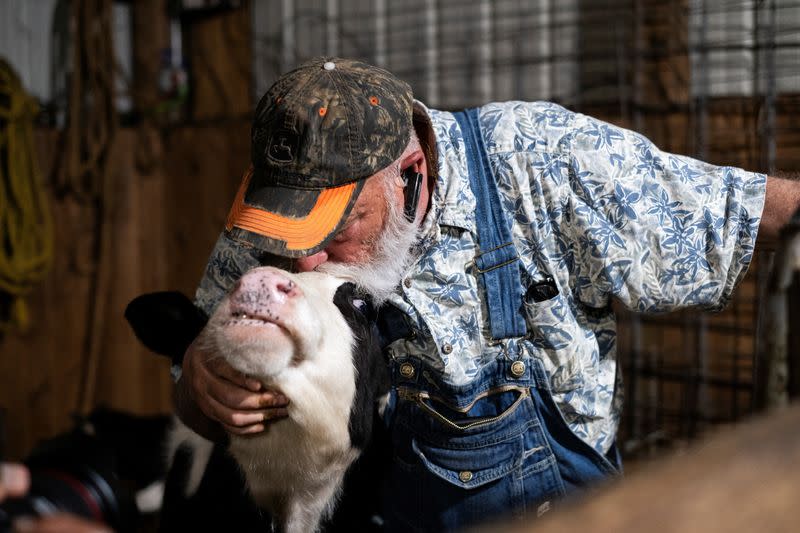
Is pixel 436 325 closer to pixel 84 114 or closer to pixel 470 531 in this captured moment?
pixel 470 531

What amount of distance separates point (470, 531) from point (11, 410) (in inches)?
130

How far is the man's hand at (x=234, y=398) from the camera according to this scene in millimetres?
1031

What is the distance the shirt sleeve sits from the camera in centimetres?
129

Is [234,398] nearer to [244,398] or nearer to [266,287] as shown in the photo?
[244,398]

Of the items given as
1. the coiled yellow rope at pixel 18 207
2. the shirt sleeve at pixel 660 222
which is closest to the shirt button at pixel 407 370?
the shirt sleeve at pixel 660 222

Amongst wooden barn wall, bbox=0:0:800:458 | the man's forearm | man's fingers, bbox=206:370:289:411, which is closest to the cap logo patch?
man's fingers, bbox=206:370:289:411

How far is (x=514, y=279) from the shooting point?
134 cm

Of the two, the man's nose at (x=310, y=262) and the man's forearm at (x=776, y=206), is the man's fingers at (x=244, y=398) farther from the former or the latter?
the man's forearm at (x=776, y=206)

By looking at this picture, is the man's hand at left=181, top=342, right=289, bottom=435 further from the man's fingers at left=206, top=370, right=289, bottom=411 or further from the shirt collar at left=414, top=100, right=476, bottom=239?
the shirt collar at left=414, top=100, right=476, bottom=239

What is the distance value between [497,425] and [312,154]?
53 centimetres

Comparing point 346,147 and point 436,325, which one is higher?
point 346,147

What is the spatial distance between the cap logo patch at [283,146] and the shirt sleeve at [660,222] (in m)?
0.46

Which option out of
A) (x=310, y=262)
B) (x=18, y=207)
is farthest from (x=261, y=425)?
(x=18, y=207)

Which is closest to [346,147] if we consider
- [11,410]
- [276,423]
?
[276,423]
